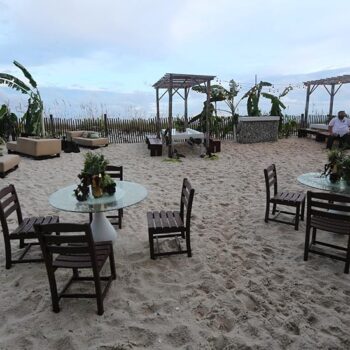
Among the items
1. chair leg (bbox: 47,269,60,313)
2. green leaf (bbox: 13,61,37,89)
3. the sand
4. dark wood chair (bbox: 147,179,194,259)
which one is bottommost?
the sand

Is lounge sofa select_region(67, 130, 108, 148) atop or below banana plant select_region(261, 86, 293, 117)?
below

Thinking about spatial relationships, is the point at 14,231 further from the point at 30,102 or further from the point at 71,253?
the point at 30,102

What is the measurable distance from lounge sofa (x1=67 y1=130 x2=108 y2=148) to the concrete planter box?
20.3 ft

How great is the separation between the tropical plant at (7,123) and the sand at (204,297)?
356 inches

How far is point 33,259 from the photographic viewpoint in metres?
3.88

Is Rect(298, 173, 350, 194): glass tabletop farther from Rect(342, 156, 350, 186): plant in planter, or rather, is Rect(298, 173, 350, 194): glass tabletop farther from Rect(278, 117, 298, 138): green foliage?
Rect(278, 117, 298, 138): green foliage

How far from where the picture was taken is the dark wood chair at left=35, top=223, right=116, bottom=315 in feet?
9.04

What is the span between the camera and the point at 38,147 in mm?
10523

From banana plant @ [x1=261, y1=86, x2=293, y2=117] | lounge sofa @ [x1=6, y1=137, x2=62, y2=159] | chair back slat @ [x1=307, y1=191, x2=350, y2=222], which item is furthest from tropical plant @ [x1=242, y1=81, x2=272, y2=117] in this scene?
chair back slat @ [x1=307, y1=191, x2=350, y2=222]

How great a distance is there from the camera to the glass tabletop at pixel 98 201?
3.54 metres

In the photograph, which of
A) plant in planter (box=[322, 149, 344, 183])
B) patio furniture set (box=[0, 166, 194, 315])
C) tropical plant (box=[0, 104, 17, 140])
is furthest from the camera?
tropical plant (box=[0, 104, 17, 140])

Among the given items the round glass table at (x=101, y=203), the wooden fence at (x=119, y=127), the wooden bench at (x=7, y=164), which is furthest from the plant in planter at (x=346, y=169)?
the wooden fence at (x=119, y=127)

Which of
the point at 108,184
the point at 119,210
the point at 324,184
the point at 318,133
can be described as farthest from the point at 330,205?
the point at 318,133

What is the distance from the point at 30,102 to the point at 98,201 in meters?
11.1
